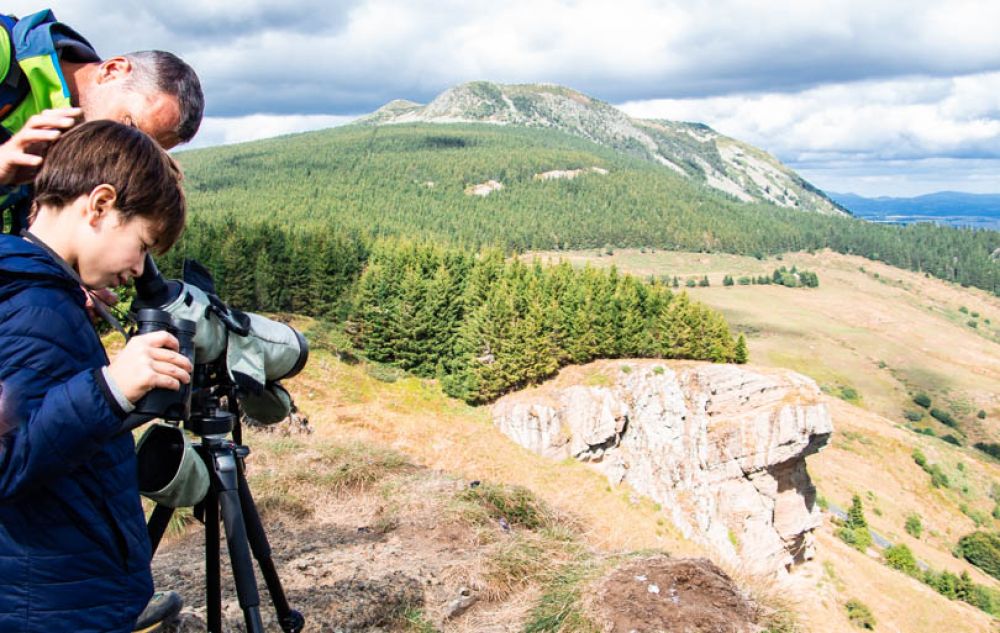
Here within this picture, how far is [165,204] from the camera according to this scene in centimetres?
200

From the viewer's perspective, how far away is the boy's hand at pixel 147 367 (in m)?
1.70

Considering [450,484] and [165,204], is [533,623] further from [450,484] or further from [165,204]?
[165,204]

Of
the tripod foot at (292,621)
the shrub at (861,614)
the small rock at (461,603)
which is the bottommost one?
the shrub at (861,614)

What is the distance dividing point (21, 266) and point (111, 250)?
25 cm

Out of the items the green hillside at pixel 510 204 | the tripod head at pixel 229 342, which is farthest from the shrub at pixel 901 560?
the green hillside at pixel 510 204

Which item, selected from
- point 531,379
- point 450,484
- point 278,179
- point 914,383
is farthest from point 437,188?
point 450,484

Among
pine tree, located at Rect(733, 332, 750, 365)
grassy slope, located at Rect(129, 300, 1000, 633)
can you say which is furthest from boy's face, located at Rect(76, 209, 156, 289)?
pine tree, located at Rect(733, 332, 750, 365)

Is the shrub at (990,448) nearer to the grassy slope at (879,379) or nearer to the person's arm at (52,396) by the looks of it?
the grassy slope at (879,379)

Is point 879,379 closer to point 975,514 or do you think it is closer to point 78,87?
point 975,514

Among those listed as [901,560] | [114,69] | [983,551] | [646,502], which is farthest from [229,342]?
[983,551]

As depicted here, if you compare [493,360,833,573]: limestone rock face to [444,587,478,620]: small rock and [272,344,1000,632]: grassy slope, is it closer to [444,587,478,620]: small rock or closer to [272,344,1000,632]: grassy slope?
[272,344,1000,632]: grassy slope

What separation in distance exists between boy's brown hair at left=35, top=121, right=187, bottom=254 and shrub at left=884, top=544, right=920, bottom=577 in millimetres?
53446

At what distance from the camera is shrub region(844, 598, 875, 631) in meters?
27.9

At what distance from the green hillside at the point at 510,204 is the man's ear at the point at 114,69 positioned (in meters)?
93.3
